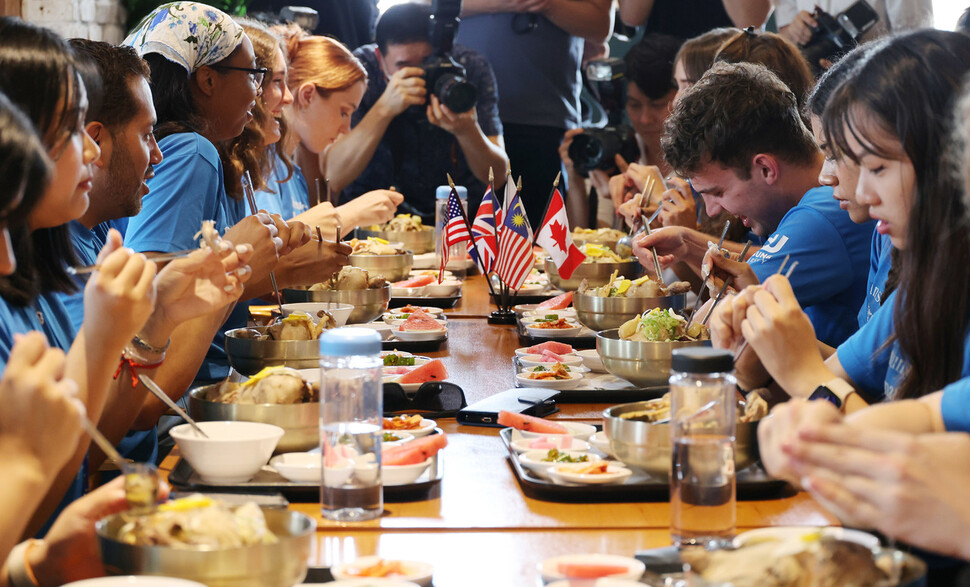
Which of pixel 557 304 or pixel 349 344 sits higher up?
pixel 349 344

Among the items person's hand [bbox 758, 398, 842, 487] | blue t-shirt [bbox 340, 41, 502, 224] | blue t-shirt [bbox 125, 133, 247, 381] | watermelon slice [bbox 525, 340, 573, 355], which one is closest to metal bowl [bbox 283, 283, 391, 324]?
blue t-shirt [bbox 125, 133, 247, 381]

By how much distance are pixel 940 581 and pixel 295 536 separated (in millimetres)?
692

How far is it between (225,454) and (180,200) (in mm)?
1227

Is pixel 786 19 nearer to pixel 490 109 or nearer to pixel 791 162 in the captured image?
pixel 490 109

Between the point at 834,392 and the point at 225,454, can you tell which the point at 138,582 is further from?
the point at 834,392

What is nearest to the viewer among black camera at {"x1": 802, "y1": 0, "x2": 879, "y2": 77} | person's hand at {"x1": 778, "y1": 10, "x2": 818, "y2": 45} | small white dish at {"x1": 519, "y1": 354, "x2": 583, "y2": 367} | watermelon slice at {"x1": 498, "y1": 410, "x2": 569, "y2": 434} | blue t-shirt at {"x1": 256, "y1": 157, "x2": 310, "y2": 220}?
watermelon slice at {"x1": 498, "y1": 410, "x2": 569, "y2": 434}

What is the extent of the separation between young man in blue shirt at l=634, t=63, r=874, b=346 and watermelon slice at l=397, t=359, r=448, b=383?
2.73ft

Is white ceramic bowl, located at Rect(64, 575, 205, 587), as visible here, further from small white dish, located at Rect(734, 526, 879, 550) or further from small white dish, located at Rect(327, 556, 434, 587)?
small white dish, located at Rect(734, 526, 879, 550)

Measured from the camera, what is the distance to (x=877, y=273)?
2105 millimetres

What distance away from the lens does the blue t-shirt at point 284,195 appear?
399 cm

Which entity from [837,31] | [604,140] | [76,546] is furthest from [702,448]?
A: [604,140]

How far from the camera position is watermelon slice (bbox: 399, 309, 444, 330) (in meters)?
2.65

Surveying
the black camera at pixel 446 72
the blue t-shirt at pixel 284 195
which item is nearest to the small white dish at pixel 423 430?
the blue t-shirt at pixel 284 195

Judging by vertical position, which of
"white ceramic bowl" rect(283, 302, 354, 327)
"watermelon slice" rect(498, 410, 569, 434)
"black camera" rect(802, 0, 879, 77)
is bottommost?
"watermelon slice" rect(498, 410, 569, 434)
